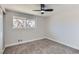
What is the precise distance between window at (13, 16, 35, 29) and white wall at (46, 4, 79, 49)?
1.45 m

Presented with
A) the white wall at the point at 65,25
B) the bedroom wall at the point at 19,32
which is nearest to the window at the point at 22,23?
the bedroom wall at the point at 19,32

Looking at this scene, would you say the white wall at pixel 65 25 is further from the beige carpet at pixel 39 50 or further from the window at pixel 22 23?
the window at pixel 22 23

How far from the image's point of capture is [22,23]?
14.7 feet

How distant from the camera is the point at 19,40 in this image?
4.34m

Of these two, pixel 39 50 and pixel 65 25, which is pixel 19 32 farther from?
pixel 65 25

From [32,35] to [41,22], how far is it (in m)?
1.35

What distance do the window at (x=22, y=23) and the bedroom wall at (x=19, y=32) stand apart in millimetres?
221

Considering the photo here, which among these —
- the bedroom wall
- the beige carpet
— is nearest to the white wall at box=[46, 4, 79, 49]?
the beige carpet

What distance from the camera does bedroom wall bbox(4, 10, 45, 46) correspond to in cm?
379

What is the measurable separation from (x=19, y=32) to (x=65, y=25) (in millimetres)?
2650

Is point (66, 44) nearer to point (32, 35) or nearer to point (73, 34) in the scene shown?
point (73, 34)

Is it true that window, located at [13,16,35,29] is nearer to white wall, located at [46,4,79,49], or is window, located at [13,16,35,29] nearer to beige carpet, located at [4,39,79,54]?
beige carpet, located at [4,39,79,54]

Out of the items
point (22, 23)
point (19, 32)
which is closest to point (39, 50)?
point (19, 32)
